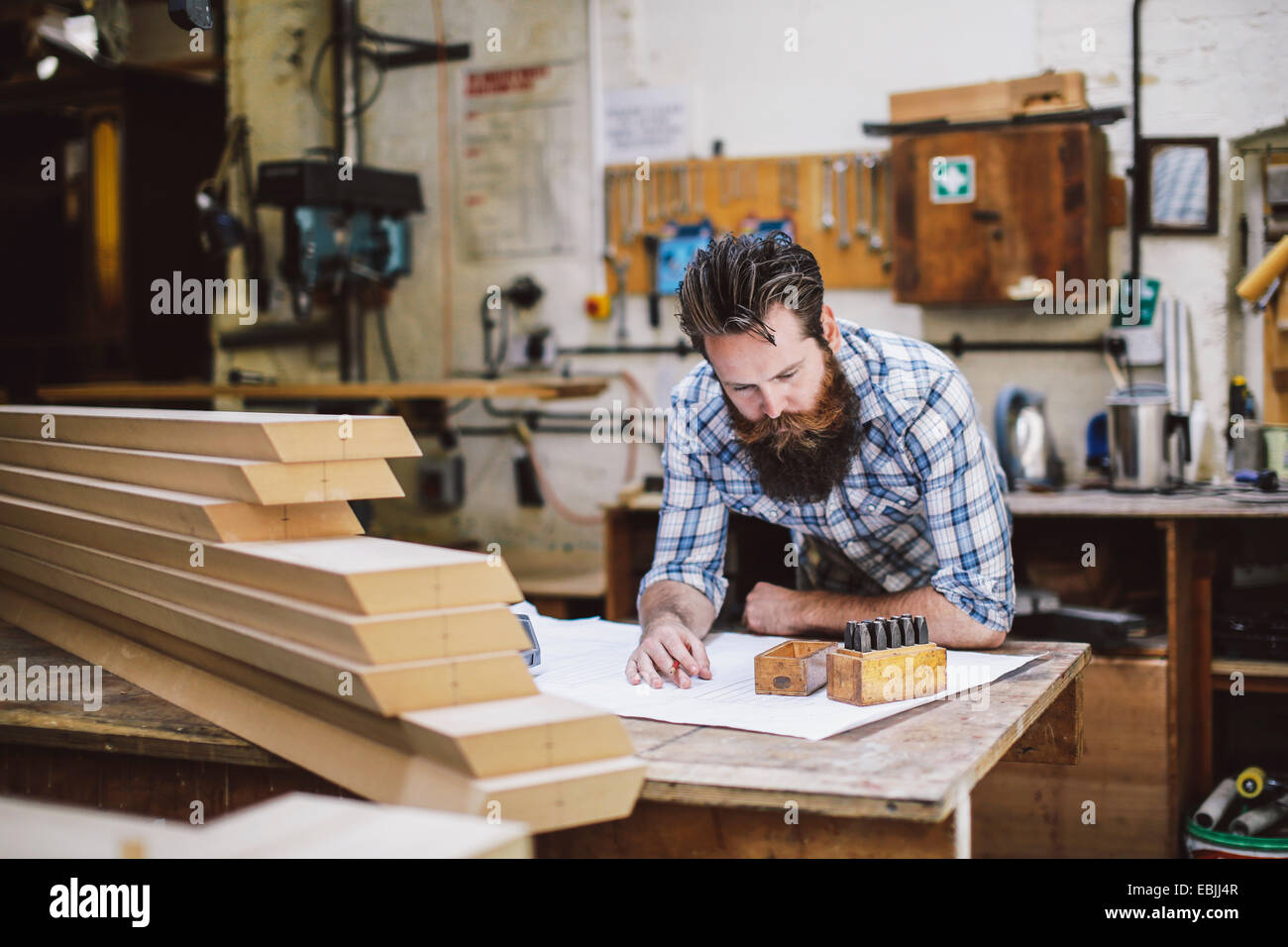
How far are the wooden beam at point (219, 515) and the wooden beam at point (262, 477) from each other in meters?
0.02

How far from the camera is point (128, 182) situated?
470cm

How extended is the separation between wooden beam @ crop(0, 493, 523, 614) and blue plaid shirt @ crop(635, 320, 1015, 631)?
2.82 ft

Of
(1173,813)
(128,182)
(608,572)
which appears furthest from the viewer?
(128,182)

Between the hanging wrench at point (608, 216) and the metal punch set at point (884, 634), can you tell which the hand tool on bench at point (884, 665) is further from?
the hanging wrench at point (608, 216)

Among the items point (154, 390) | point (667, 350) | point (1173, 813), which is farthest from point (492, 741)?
point (154, 390)

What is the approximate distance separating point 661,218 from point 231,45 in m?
2.02

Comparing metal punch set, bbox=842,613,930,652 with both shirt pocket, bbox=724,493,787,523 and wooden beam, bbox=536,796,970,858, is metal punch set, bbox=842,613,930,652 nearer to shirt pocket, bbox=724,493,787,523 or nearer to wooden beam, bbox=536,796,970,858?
wooden beam, bbox=536,796,970,858

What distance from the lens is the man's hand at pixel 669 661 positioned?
1.63m

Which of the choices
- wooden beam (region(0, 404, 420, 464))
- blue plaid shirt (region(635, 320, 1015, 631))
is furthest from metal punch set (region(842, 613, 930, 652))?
wooden beam (region(0, 404, 420, 464))

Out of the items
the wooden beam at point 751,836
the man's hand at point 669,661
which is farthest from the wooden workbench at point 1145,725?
the wooden beam at point 751,836

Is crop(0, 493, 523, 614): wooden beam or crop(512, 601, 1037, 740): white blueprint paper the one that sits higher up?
crop(0, 493, 523, 614): wooden beam

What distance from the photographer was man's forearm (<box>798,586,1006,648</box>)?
184cm

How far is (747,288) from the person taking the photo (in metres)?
1.83

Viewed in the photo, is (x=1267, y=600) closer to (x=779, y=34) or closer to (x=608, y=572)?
(x=608, y=572)
